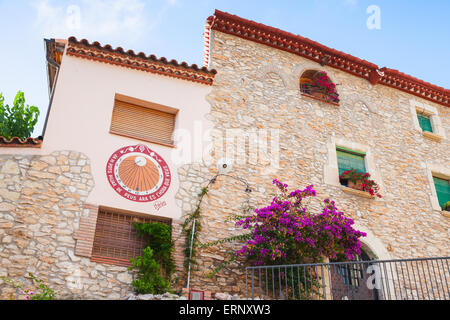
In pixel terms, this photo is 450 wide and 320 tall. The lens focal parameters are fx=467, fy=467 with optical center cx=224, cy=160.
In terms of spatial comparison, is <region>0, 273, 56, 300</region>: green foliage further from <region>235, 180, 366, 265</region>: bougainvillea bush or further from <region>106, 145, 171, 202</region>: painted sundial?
<region>235, 180, 366, 265</region>: bougainvillea bush

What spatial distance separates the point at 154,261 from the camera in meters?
8.12

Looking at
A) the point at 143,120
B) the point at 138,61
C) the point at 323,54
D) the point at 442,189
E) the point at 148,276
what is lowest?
the point at 148,276

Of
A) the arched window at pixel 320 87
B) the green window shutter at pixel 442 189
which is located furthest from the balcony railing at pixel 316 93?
the green window shutter at pixel 442 189

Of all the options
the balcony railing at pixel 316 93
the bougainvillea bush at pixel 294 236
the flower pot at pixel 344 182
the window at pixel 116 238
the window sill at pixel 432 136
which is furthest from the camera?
the window sill at pixel 432 136

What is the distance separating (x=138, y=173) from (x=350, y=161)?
18.5 ft

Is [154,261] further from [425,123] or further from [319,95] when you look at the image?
[425,123]

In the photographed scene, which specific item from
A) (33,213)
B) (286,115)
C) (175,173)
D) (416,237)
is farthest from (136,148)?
(416,237)

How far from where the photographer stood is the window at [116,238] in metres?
8.16

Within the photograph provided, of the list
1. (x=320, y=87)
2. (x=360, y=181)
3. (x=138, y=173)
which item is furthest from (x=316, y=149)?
(x=138, y=173)

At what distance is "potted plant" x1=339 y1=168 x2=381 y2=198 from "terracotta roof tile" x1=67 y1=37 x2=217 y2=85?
3.97 meters

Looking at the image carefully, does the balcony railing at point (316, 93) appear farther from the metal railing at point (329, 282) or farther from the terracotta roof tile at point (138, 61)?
the metal railing at point (329, 282)

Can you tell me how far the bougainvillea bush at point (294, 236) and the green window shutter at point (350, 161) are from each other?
2668 millimetres

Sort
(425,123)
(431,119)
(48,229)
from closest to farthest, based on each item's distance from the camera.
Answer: (48,229) → (425,123) → (431,119)
